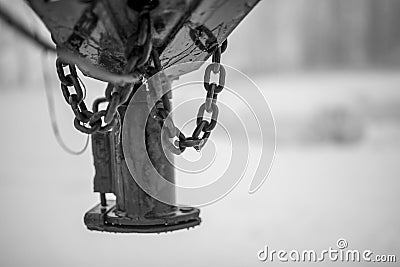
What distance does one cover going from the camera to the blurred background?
1062 millimetres

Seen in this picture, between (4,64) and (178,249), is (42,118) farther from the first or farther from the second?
(178,249)

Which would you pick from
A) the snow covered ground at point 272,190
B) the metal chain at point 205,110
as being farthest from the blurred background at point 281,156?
the metal chain at point 205,110

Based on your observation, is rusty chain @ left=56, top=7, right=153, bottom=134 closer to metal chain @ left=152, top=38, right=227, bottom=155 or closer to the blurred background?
metal chain @ left=152, top=38, right=227, bottom=155

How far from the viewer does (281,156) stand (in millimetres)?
1459

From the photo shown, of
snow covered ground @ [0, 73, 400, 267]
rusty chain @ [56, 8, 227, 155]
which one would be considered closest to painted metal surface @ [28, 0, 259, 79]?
rusty chain @ [56, 8, 227, 155]

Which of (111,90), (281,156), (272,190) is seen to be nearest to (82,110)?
(111,90)

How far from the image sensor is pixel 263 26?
5.45 ft

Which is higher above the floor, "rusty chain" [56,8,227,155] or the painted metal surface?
the painted metal surface

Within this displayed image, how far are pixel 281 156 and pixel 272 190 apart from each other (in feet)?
0.72

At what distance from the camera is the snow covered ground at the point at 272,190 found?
1051 millimetres

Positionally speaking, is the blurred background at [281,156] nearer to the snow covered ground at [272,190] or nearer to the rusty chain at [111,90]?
the snow covered ground at [272,190]

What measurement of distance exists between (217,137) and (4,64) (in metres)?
0.93

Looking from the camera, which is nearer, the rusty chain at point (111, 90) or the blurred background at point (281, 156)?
the rusty chain at point (111, 90)

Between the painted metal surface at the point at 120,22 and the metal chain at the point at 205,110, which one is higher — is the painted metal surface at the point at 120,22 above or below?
above
